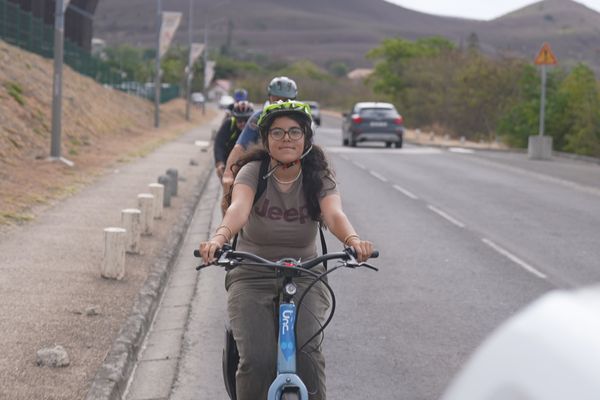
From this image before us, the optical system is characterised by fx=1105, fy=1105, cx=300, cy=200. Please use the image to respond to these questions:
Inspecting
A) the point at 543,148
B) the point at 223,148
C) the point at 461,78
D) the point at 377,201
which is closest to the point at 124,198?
the point at 377,201

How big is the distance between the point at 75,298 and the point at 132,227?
248 cm

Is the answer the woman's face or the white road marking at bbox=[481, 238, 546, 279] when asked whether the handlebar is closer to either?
the woman's face

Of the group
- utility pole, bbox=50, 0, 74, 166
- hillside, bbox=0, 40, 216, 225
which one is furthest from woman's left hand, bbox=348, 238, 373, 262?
utility pole, bbox=50, 0, 74, 166

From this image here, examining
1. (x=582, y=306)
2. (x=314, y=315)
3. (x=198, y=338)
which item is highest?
(x=582, y=306)

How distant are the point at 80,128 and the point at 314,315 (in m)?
28.7

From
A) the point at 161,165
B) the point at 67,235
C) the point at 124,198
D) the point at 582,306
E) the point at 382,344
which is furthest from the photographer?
the point at 161,165

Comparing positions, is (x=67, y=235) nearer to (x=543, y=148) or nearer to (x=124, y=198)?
(x=124, y=198)

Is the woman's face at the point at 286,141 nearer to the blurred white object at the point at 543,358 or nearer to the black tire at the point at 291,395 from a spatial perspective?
the black tire at the point at 291,395

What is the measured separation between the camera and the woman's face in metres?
4.89

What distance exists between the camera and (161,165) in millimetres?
25719

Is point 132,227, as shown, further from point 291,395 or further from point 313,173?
point 291,395

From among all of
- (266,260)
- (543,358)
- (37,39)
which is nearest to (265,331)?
(266,260)

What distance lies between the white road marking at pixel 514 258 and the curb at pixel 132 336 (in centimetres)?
370

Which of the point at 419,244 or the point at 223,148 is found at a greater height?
the point at 223,148
